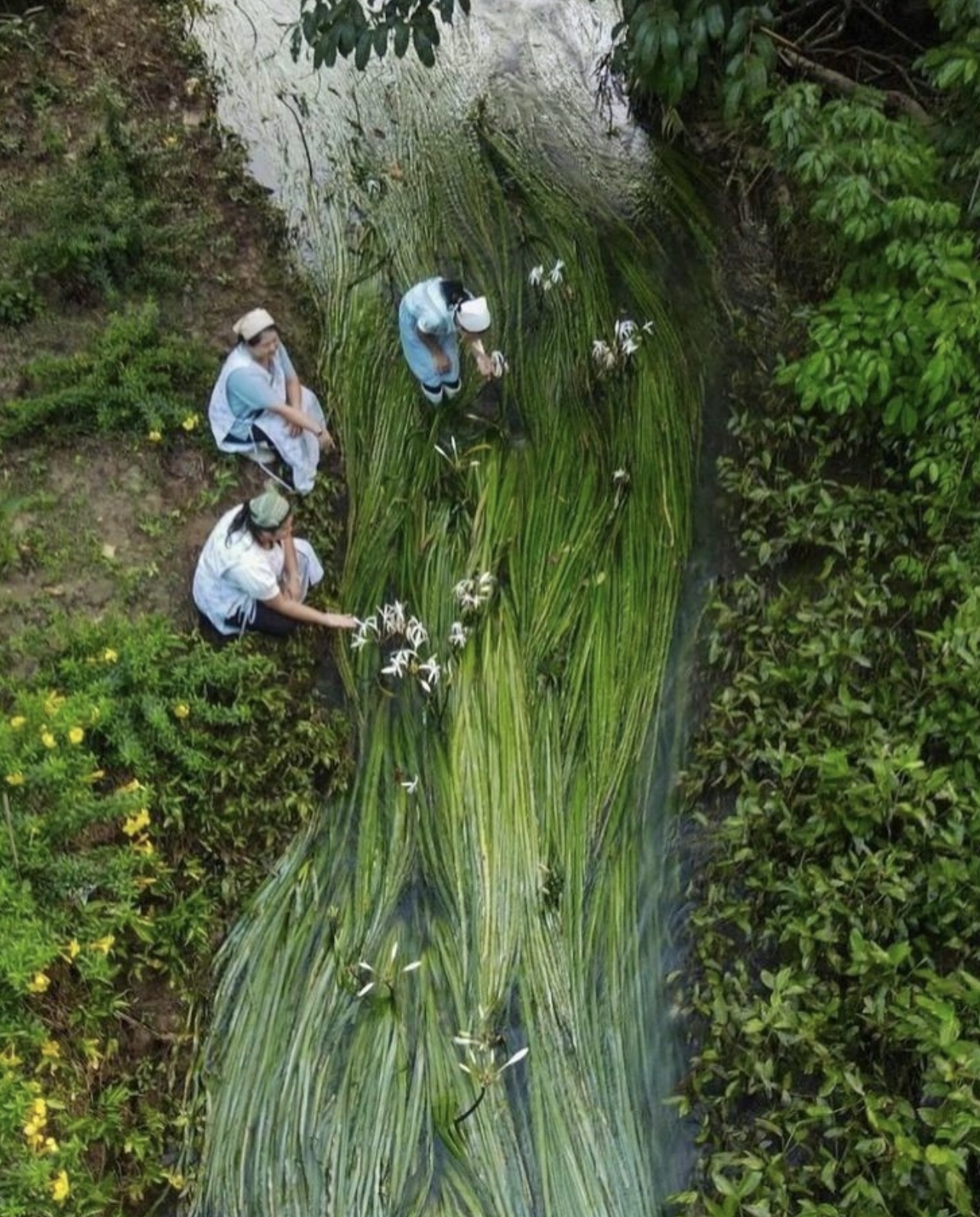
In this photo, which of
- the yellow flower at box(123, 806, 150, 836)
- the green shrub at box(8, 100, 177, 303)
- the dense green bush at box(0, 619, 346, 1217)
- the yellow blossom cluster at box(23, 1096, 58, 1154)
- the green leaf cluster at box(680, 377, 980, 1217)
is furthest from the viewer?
the green shrub at box(8, 100, 177, 303)

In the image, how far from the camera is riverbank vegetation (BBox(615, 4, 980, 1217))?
7.23 feet

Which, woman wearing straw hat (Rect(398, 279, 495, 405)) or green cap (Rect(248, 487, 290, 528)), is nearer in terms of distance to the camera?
green cap (Rect(248, 487, 290, 528))

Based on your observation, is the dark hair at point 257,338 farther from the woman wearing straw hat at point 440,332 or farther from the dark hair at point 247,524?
the dark hair at point 247,524

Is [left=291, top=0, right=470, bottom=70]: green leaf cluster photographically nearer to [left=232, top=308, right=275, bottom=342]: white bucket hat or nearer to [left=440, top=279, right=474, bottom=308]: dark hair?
[left=440, top=279, right=474, bottom=308]: dark hair

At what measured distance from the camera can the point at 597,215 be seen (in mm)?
4828

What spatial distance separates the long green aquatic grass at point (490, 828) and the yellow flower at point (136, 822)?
42 centimetres

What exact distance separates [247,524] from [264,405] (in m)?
0.72

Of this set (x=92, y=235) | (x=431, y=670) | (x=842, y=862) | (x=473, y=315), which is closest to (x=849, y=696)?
(x=842, y=862)

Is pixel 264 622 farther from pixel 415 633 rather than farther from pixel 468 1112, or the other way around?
pixel 468 1112

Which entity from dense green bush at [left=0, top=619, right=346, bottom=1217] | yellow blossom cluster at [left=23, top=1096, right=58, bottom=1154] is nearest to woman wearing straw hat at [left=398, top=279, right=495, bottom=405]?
dense green bush at [left=0, top=619, right=346, bottom=1217]

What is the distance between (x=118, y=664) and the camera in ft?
10.00

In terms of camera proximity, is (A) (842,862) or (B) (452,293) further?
(B) (452,293)

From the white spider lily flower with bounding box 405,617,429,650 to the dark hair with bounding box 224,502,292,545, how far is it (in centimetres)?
54

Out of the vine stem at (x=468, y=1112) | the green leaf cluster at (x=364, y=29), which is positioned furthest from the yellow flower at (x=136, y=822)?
the green leaf cluster at (x=364, y=29)
